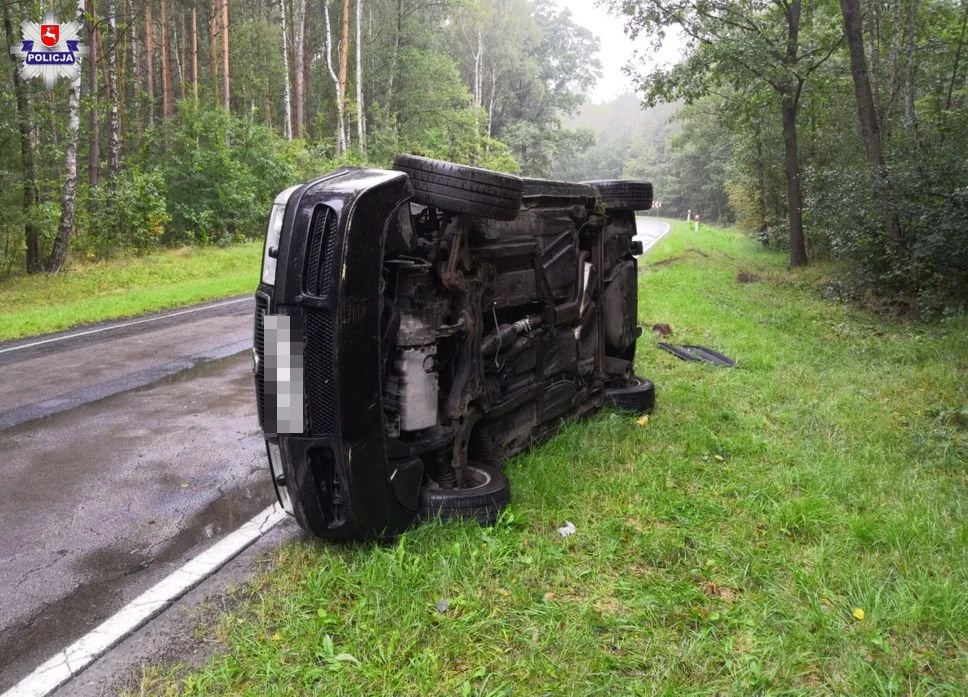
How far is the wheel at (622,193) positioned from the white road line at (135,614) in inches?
129

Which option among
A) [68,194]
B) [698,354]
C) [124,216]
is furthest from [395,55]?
[698,354]

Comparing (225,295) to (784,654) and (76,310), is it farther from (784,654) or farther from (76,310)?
(784,654)

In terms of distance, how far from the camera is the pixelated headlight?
315 cm

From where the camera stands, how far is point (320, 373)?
120 inches

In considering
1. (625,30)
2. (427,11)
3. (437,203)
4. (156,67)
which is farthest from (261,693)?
(427,11)

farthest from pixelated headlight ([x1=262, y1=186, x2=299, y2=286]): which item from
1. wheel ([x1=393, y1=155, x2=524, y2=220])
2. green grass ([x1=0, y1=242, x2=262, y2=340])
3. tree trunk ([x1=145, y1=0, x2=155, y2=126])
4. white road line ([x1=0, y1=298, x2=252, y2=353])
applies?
tree trunk ([x1=145, y1=0, x2=155, y2=126])

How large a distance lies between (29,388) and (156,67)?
30277 mm

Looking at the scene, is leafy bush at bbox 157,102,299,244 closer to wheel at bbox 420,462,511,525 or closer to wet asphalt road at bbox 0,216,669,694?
wet asphalt road at bbox 0,216,669,694

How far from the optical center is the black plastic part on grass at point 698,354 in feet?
25.1

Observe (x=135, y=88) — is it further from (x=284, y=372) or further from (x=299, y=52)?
(x=284, y=372)

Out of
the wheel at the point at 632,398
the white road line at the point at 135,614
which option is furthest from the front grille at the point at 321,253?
the wheel at the point at 632,398

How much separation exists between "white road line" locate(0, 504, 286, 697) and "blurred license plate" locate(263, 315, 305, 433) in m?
0.78

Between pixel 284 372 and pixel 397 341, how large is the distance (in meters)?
0.54

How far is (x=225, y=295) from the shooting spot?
13.5 metres
